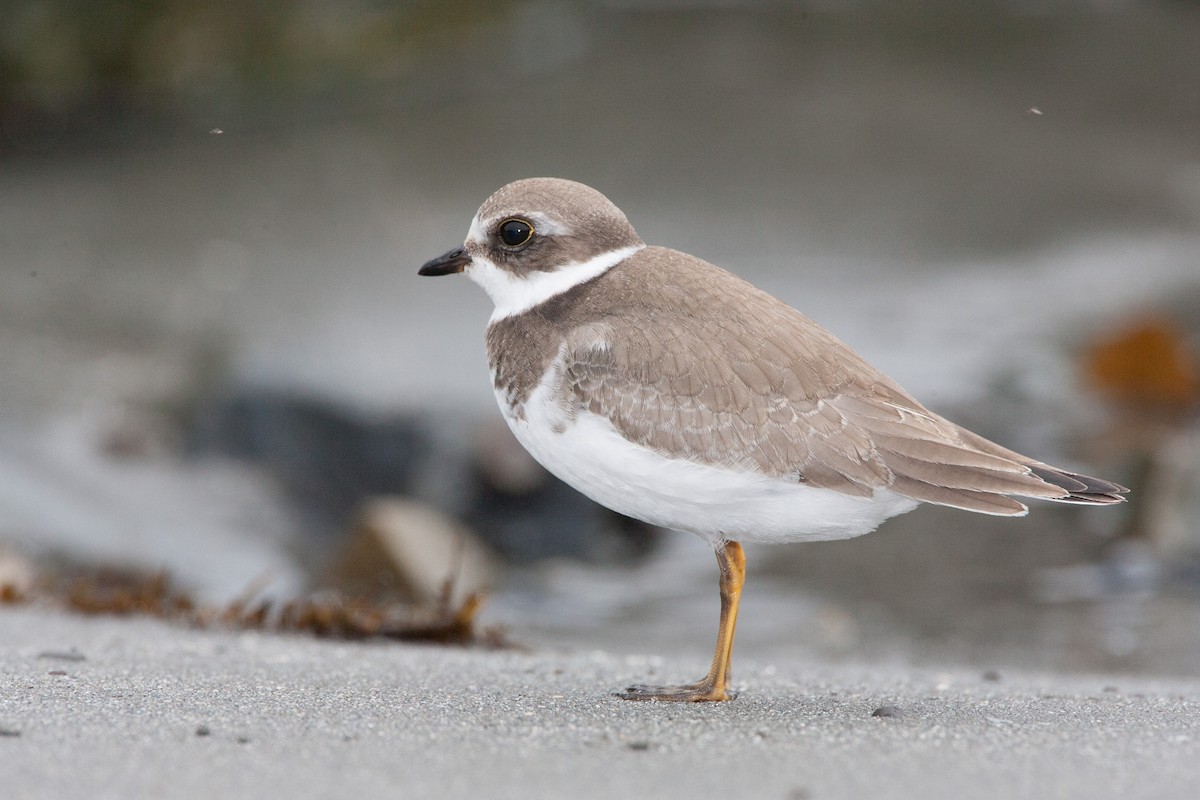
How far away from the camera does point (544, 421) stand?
441cm

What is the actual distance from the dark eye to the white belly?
0.60m

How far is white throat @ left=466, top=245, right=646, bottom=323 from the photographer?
4.71 m

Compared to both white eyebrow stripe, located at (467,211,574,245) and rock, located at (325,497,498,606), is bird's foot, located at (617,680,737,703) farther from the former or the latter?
rock, located at (325,497,498,606)

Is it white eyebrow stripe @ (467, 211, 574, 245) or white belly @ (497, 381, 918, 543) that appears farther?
white eyebrow stripe @ (467, 211, 574, 245)

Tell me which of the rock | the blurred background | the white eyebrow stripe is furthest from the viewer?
the blurred background

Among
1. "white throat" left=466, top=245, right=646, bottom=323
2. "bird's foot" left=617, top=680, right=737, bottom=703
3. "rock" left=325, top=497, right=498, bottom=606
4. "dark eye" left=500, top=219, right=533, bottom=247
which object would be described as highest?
"dark eye" left=500, top=219, right=533, bottom=247

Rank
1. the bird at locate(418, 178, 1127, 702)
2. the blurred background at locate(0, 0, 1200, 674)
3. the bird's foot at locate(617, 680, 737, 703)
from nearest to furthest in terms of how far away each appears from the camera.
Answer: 1. the bird at locate(418, 178, 1127, 702)
2. the bird's foot at locate(617, 680, 737, 703)
3. the blurred background at locate(0, 0, 1200, 674)

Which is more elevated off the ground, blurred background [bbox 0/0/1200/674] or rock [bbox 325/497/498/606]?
blurred background [bbox 0/0/1200/674]

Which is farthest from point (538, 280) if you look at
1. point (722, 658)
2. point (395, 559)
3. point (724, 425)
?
point (395, 559)

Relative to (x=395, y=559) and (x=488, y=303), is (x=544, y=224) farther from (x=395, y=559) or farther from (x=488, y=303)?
(x=488, y=303)

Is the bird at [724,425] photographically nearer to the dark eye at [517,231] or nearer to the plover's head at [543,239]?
the plover's head at [543,239]

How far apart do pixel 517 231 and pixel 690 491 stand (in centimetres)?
115

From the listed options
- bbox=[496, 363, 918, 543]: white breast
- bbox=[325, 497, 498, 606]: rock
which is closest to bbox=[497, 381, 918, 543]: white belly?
bbox=[496, 363, 918, 543]: white breast

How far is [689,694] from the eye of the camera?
4504 millimetres
